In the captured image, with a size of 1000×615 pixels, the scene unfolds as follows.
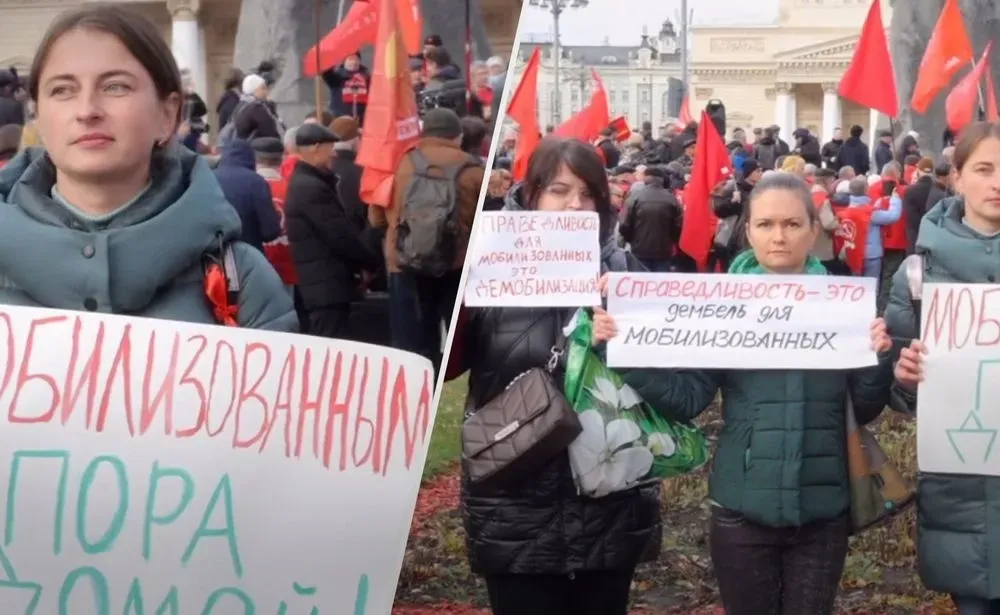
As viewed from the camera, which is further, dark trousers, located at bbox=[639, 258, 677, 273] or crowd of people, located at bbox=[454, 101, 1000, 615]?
dark trousers, located at bbox=[639, 258, 677, 273]

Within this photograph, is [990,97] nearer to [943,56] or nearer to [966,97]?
[966,97]

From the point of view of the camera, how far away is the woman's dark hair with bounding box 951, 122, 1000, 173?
11.2ft

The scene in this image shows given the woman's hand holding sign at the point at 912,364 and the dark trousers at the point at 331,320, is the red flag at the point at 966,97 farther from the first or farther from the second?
the dark trousers at the point at 331,320

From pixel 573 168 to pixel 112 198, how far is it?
134cm

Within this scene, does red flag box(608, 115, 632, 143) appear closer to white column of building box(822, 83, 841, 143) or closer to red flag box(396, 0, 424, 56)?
white column of building box(822, 83, 841, 143)

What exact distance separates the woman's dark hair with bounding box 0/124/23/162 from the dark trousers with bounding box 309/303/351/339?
73 centimetres

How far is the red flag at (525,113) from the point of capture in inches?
185

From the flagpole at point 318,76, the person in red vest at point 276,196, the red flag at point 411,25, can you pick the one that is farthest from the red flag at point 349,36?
the person in red vest at point 276,196

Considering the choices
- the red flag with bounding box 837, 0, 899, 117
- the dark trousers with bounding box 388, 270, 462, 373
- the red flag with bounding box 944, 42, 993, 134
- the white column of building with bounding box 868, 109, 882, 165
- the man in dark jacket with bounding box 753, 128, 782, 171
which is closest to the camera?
the dark trousers with bounding box 388, 270, 462, 373

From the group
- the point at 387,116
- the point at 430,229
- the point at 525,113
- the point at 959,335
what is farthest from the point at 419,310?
the point at 525,113

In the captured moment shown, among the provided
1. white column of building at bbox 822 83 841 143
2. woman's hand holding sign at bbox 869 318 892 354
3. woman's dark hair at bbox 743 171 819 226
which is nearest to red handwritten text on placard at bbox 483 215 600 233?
woman's dark hair at bbox 743 171 819 226

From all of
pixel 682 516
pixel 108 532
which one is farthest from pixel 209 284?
pixel 682 516

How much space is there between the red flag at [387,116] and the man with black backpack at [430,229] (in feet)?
0.33

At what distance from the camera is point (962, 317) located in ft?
10.9
